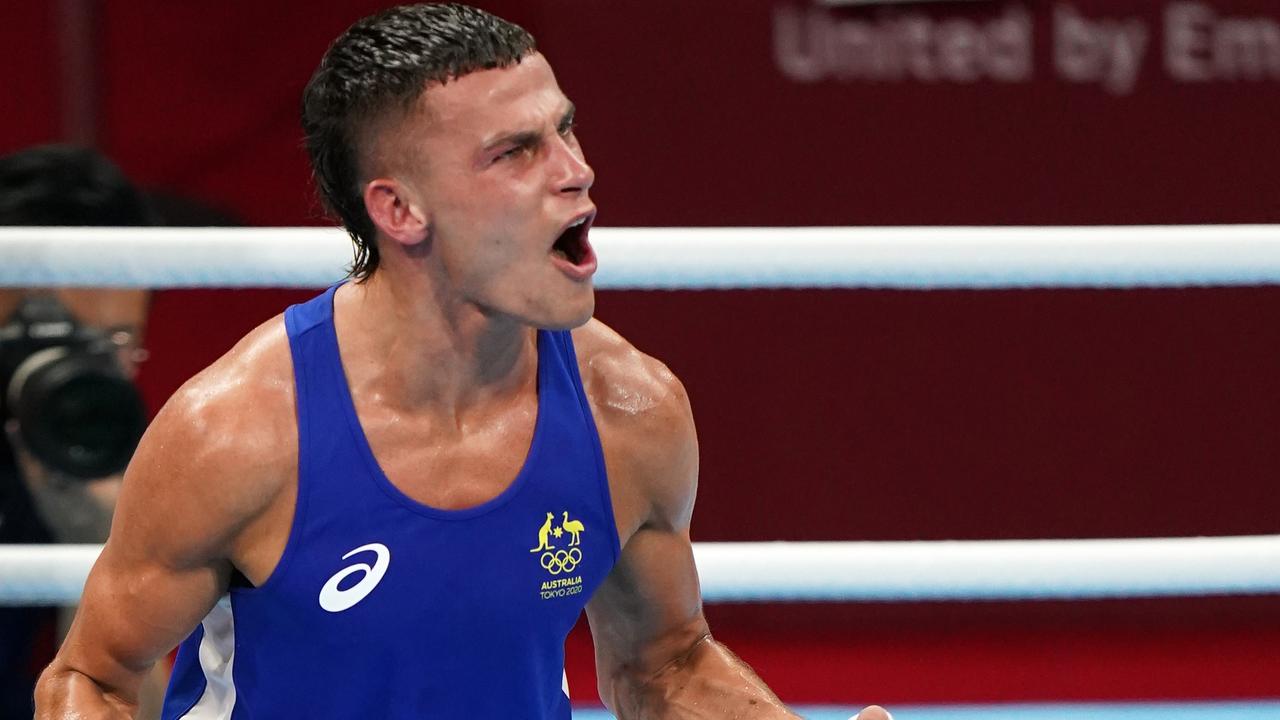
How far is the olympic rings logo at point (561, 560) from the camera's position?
5.31ft

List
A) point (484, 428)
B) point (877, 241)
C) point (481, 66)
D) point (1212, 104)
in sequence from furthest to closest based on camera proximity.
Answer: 1. point (1212, 104)
2. point (877, 241)
3. point (484, 428)
4. point (481, 66)

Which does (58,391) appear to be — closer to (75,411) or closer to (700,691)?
(75,411)

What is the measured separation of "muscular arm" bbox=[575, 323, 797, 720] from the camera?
1676mm

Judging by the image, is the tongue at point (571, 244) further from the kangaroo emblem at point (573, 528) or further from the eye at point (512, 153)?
the kangaroo emblem at point (573, 528)

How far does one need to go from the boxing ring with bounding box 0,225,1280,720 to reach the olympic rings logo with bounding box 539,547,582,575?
55 cm

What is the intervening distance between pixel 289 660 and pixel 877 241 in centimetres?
96

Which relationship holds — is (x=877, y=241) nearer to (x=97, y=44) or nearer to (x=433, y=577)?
(x=433, y=577)

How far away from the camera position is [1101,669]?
13.2 ft

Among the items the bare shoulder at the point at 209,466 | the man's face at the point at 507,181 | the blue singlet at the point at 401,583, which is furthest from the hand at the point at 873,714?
the bare shoulder at the point at 209,466

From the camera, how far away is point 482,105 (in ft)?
5.00

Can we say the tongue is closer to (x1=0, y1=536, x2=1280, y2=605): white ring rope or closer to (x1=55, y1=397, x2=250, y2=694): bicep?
(x1=55, y1=397, x2=250, y2=694): bicep

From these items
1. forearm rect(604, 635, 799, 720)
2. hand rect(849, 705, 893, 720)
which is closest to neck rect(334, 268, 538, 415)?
forearm rect(604, 635, 799, 720)

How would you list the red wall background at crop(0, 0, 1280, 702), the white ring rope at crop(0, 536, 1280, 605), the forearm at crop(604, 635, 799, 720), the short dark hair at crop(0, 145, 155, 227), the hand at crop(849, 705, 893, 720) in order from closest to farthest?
the hand at crop(849, 705, 893, 720) < the forearm at crop(604, 635, 799, 720) < the white ring rope at crop(0, 536, 1280, 605) < the short dark hair at crop(0, 145, 155, 227) < the red wall background at crop(0, 0, 1280, 702)

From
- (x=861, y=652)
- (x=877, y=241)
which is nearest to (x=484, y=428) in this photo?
(x=877, y=241)
